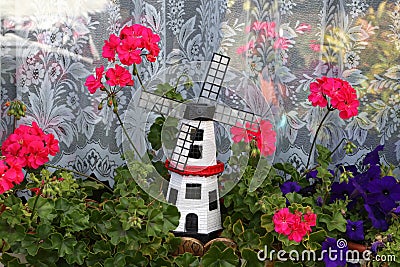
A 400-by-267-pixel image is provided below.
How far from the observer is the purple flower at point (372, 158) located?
5.71ft

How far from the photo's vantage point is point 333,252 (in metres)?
1.54

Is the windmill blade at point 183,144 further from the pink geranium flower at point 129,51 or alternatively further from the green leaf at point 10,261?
the green leaf at point 10,261

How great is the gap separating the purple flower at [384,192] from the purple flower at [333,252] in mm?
167

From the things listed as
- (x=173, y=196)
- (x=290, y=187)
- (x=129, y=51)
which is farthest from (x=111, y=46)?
(x=290, y=187)

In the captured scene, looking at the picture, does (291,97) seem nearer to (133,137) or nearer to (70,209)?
(133,137)

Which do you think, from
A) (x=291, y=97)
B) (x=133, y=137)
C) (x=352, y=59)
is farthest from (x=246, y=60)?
(x=133, y=137)

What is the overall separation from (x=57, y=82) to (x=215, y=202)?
67 centimetres

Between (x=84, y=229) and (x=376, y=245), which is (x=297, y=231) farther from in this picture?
(x=84, y=229)

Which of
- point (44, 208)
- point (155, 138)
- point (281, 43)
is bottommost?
point (44, 208)

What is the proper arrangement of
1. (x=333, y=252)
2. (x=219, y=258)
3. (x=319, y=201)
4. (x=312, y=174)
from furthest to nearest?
1. (x=312, y=174)
2. (x=319, y=201)
3. (x=333, y=252)
4. (x=219, y=258)

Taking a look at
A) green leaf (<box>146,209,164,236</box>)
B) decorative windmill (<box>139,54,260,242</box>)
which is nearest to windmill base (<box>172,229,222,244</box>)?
decorative windmill (<box>139,54,260,242</box>)

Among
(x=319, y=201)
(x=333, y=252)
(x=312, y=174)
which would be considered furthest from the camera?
(x=312, y=174)

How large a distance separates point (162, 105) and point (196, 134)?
115mm

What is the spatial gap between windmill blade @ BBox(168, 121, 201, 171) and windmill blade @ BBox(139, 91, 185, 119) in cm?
4
